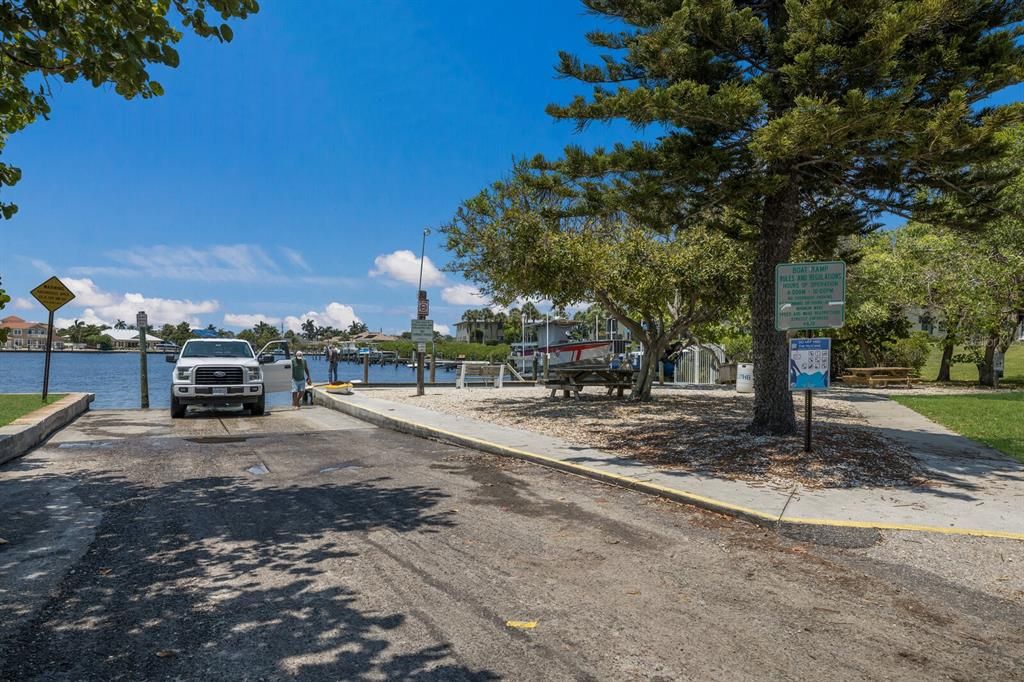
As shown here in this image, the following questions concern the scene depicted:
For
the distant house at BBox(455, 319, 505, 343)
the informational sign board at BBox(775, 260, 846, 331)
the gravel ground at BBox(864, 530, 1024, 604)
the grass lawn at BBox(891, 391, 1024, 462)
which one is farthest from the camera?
the distant house at BBox(455, 319, 505, 343)

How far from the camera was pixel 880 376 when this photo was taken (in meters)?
Result: 24.7

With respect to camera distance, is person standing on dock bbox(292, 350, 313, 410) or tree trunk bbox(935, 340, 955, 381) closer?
person standing on dock bbox(292, 350, 313, 410)

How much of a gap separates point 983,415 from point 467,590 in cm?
1392

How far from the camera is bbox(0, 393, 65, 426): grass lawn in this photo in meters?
11.9

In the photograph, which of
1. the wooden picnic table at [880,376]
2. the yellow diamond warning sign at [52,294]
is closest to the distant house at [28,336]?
the yellow diamond warning sign at [52,294]

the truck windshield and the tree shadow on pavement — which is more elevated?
the truck windshield

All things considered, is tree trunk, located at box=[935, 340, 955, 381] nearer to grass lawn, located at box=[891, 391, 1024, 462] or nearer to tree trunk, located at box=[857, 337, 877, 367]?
tree trunk, located at box=[857, 337, 877, 367]

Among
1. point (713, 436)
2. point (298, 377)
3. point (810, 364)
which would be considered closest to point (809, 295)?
point (810, 364)

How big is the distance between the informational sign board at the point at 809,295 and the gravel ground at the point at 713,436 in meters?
1.82

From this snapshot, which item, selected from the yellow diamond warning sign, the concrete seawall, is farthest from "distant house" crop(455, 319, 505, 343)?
the concrete seawall

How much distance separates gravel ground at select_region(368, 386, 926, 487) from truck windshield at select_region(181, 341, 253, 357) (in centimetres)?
514

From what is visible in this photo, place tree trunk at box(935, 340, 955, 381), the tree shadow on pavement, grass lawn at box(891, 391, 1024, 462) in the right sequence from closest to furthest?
the tree shadow on pavement
grass lawn at box(891, 391, 1024, 462)
tree trunk at box(935, 340, 955, 381)

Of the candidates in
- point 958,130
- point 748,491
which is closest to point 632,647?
point 748,491

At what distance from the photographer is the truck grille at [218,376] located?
15.6 m
